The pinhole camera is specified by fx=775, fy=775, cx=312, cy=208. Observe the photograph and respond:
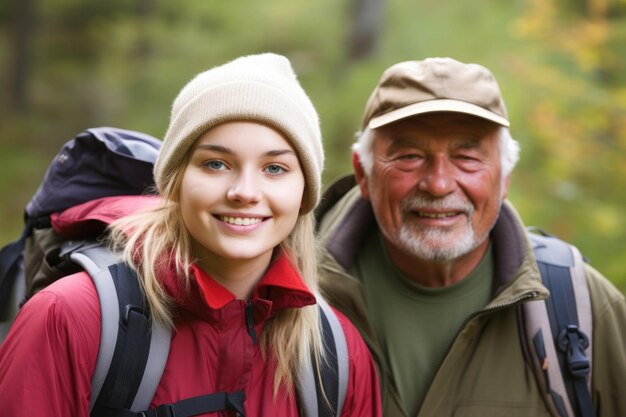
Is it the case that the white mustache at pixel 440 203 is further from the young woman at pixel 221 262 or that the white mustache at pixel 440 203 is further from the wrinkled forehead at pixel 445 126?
the young woman at pixel 221 262

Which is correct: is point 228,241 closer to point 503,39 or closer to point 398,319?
point 398,319

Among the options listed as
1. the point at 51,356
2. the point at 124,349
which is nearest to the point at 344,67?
the point at 124,349

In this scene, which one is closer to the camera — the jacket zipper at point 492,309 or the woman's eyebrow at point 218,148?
the woman's eyebrow at point 218,148

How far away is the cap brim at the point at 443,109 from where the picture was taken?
3449 mm

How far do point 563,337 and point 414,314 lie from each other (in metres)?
0.70

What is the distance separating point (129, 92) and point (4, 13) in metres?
3.02

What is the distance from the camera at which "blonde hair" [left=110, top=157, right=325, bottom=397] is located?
8.62 feet

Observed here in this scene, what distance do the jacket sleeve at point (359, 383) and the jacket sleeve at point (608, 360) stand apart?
3.29ft

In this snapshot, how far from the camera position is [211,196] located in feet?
8.64

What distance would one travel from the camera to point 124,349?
246 centimetres

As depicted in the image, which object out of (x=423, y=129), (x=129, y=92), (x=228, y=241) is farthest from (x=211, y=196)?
(x=129, y=92)

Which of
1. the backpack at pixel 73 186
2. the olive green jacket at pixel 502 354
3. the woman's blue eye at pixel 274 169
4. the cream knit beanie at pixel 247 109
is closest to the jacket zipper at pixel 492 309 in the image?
the olive green jacket at pixel 502 354

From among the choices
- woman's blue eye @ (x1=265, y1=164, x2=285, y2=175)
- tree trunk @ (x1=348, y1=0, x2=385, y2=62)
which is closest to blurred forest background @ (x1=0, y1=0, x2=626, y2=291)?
tree trunk @ (x1=348, y1=0, x2=385, y2=62)

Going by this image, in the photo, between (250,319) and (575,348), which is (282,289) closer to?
(250,319)
